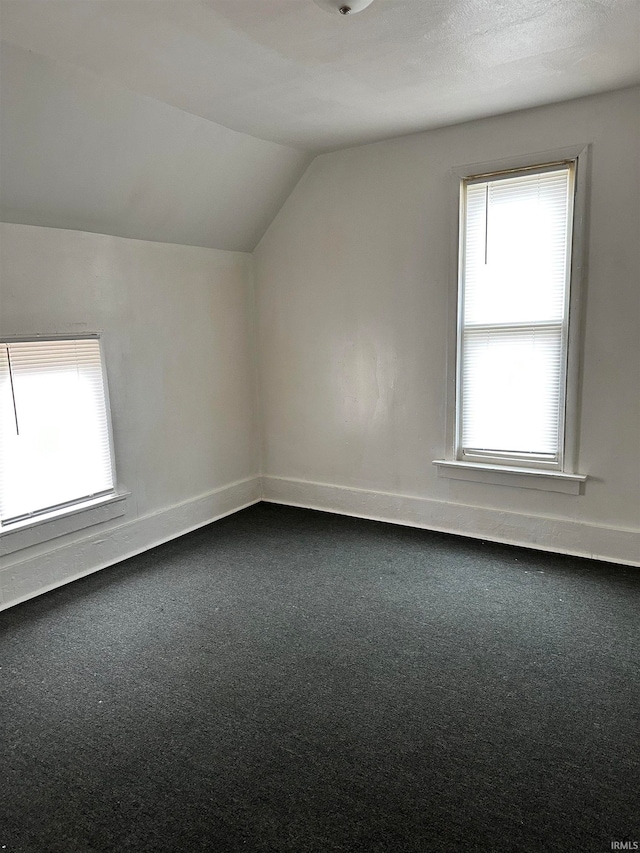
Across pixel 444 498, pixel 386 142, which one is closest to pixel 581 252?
pixel 386 142

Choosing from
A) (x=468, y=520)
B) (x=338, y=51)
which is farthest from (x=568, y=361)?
(x=338, y=51)

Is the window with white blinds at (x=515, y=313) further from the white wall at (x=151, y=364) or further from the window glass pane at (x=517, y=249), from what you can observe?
the white wall at (x=151, y=364)

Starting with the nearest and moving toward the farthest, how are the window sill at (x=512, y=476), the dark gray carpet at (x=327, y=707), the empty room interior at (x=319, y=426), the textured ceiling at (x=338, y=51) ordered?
the dark gray carpet at (x=327, y=707)
the empty room interior at (x=319, y=426)
the textured ceiling at (x=338, y=51)
the window sill at (x=512, y=476)

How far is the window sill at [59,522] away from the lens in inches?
119

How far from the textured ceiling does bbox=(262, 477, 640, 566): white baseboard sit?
2385 millimetres

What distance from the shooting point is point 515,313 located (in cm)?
348

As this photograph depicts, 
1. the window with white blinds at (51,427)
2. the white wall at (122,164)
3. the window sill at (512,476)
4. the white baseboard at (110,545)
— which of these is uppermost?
the white wall at (122,164)

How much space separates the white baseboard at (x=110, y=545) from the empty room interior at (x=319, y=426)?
23 millimetres

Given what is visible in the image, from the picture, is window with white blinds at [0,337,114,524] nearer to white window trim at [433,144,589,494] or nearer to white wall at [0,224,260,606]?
white wall at [0,224,260,606]

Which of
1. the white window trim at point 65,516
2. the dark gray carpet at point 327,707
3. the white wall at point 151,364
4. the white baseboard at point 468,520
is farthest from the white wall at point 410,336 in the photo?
the white window trim at point 65,516

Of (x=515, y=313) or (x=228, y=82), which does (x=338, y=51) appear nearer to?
(x=228, y=82)

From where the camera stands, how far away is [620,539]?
3.32 meters

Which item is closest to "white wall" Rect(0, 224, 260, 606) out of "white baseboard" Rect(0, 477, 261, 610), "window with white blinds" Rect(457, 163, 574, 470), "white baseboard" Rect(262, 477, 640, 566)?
"white baseboard" Rect(0, 477, 261, 610)

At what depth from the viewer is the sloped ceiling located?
83.7 inches
